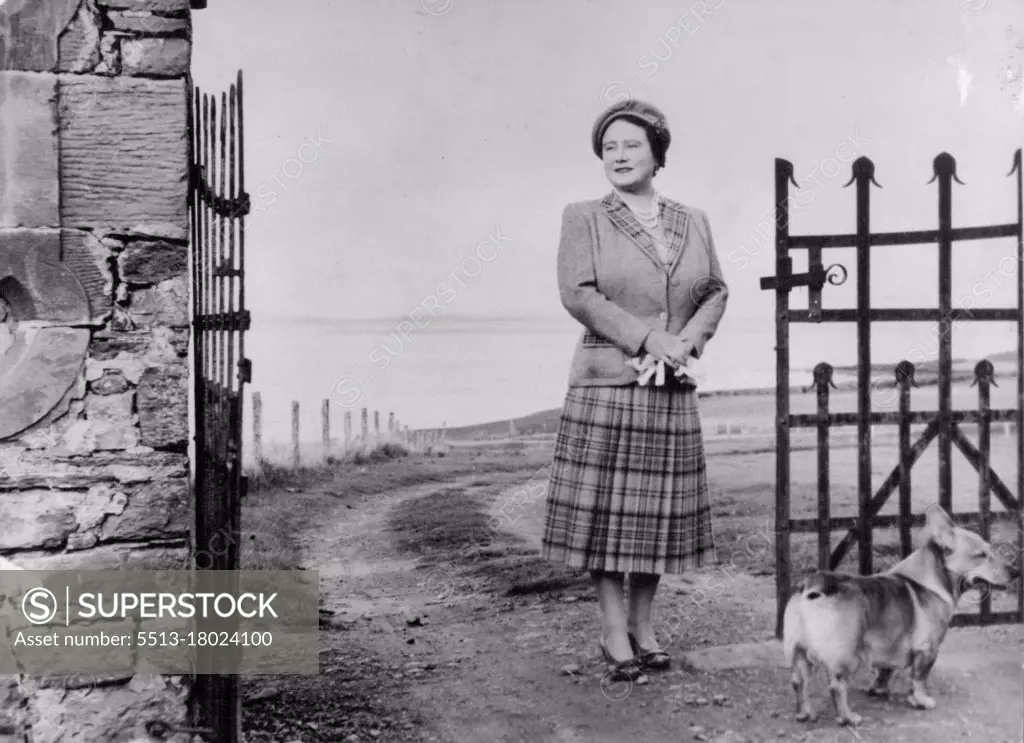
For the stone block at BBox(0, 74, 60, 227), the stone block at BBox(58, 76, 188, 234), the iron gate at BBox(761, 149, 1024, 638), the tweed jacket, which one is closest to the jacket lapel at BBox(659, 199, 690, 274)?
the tweed jacket

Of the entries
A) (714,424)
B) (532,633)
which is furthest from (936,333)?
(532,633)

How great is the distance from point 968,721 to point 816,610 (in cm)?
60

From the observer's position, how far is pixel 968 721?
10.3 ft

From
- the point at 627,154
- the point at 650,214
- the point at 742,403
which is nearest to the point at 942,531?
the point at 742,403

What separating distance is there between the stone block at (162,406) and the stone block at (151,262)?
0.87 ft

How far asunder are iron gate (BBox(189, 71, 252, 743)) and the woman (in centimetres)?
114

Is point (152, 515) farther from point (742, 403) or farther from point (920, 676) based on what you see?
point (742, 403)

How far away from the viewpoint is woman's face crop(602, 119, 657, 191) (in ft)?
11.6

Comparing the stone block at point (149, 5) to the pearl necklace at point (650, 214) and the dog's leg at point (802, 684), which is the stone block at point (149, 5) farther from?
the dog's leg at point (802, 684)

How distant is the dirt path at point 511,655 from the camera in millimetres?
3152

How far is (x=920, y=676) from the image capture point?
319cm

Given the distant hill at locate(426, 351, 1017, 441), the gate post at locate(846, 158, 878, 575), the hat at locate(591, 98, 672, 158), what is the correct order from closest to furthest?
the hat at locate(591, 98, 672, 158) < the gate post at locate(846, 158, 878, 575) < the distant hill at locate(426, 351, 1017, 441)

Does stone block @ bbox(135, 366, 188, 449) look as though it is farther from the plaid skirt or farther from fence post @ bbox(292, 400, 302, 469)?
the plaid skirt

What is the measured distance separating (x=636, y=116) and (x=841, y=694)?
2030 mm
